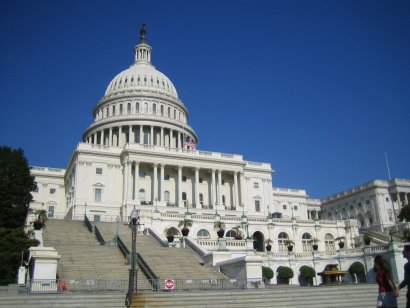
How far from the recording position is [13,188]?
53.7 m

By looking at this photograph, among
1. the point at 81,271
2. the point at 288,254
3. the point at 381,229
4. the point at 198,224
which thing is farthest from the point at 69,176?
the point at 381,229

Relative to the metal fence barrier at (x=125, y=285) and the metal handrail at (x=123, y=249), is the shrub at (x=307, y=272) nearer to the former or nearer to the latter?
the metal handrail at (x=123, y=249)

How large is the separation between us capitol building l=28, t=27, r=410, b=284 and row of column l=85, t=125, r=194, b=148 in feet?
0.77

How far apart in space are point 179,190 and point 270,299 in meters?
60.0

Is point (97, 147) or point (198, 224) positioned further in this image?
point (97, 147)

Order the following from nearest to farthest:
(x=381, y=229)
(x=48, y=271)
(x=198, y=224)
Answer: (x=48, y=271) < (x=198, y=224) < (x=381, y=229)

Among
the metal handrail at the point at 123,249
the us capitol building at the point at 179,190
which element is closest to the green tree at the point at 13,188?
the us capitol building at the point at 179,190

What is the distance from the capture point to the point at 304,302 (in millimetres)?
24406

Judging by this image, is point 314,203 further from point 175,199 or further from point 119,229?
point 119,229

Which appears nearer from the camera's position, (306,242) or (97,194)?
(306,242)

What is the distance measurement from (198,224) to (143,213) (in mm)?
8912

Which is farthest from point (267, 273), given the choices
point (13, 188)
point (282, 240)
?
point (13, 188)

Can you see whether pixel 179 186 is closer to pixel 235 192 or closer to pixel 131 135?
pixel 235 192

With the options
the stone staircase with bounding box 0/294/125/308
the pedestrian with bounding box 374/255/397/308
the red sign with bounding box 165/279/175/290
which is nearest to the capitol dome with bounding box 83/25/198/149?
the red sign with bounding box 165/279/175/290
